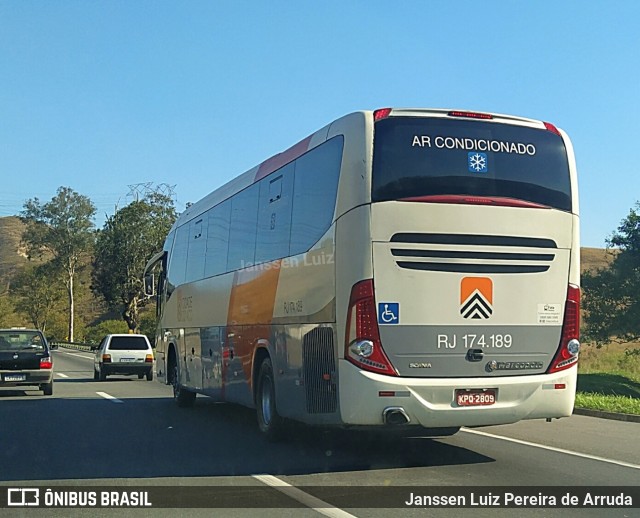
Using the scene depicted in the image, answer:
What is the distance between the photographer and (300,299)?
10578mm

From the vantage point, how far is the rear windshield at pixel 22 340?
21.3 m

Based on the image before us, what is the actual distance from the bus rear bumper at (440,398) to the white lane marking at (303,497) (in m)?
0.98

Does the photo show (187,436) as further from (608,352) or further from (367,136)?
(608,352)

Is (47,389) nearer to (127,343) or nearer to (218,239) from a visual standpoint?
(127,343)

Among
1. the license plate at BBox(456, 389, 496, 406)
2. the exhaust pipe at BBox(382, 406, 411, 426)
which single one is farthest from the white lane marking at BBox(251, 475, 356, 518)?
the license plate at BBox(456, 389, 496, 406)

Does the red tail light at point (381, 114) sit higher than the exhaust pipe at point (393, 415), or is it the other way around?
the red tail light at point (381, 114)

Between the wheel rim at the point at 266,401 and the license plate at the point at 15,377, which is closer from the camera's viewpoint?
the wheel rim at the point at 266,401

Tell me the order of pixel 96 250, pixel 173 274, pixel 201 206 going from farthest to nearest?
Answer: 1. pixel 96 250
2. pixel 173 274
3. pixel 201 206

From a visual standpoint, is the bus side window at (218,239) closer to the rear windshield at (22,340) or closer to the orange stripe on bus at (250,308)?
the orange stripe on bus at (250,308)

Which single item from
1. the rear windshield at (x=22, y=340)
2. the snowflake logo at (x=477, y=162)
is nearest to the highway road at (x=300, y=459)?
the snowflake logo at (x=477, y=162)

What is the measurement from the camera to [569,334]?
9.98m

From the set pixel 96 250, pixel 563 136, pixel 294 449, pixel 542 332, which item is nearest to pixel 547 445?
pixel 542 332

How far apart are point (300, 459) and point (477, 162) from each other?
4.13 m

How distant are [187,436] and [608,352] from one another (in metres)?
40.0
